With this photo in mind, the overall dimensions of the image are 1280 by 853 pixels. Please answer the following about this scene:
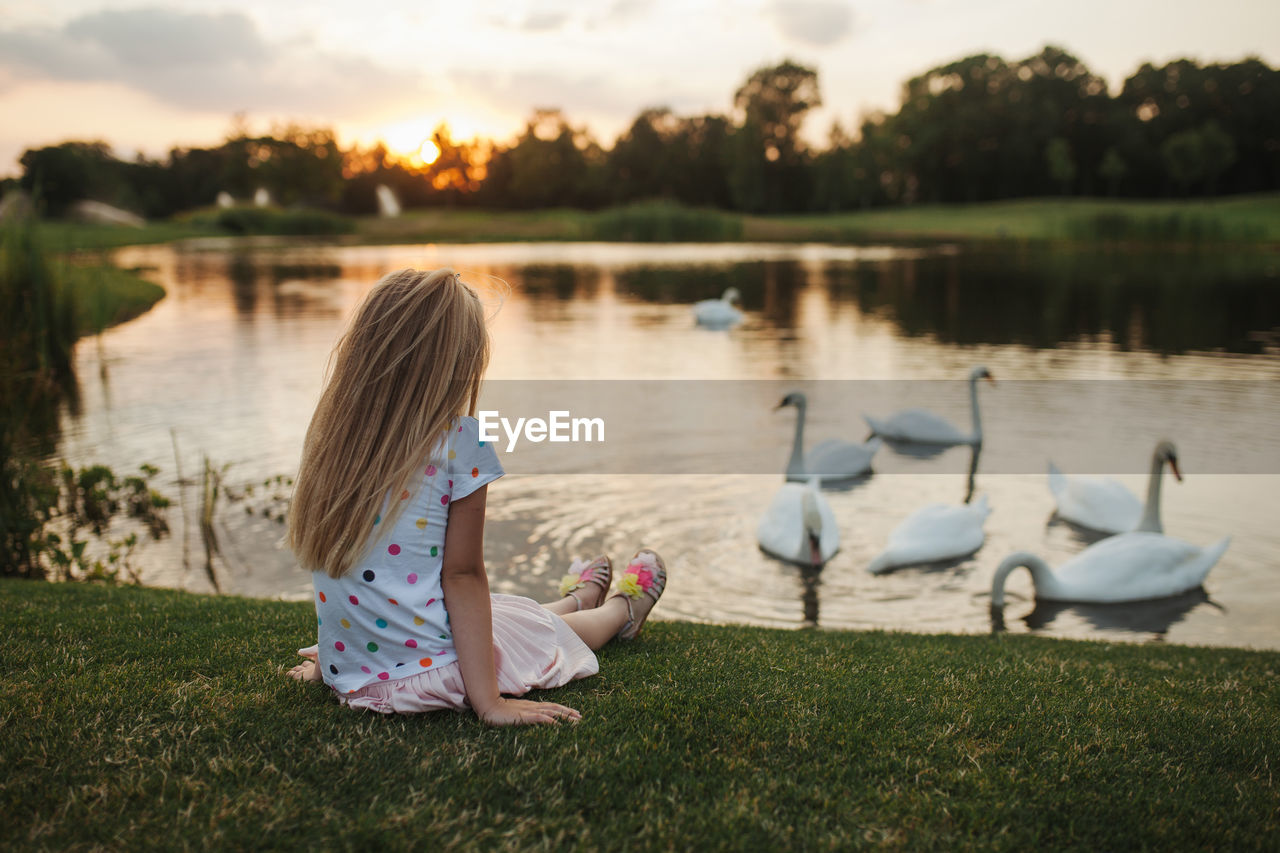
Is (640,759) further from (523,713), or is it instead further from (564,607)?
(564,607)

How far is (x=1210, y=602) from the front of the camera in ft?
22.1

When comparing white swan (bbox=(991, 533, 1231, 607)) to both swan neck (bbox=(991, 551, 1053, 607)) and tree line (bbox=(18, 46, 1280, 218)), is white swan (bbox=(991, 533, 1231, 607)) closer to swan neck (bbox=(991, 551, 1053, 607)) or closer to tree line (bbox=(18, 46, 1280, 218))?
swan neck (bbox=(991, 551, 1053, 607))

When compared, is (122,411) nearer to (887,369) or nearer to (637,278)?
(887,369)

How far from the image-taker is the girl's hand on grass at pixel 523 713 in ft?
10.1

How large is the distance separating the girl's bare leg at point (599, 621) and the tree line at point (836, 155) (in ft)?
250

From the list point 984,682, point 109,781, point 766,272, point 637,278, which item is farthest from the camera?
point 766,272

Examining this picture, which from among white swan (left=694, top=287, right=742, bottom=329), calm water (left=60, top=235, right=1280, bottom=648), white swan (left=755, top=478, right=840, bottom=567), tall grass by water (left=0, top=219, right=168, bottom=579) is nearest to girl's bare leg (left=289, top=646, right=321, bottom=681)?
calm water (left=60, top=235, right=1280, bottom=648)

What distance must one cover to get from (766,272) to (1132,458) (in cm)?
2589

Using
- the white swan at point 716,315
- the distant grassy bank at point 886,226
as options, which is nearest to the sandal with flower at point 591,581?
the white swan at point 716,315

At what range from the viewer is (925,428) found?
11078 mm

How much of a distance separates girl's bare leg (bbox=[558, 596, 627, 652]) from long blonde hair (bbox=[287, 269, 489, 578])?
1064 millimetres

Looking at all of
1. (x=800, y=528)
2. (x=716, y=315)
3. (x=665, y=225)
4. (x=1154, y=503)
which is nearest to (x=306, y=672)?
(x=800, y=528)

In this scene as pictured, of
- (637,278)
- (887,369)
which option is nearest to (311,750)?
(887,369)

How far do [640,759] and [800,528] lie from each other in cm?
457
